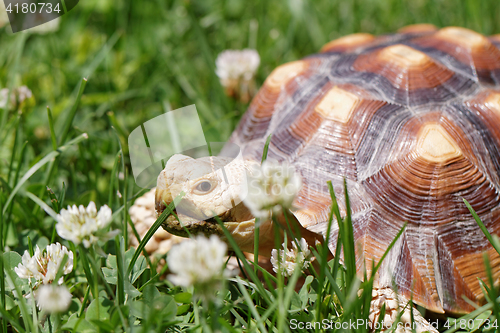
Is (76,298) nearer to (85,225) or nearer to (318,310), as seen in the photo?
(85,225)

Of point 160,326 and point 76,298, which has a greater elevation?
point 160,326

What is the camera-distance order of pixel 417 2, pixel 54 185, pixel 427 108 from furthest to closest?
pixel 417 2 < pixel 54 185 < pixel 427 108

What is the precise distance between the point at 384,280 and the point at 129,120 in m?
1.88

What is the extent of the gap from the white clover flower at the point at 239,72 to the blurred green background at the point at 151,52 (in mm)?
104

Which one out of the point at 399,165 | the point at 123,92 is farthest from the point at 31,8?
the point at 399,165

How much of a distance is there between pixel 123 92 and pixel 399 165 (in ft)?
6.54

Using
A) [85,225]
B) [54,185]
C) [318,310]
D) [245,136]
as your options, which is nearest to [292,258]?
[318,310]

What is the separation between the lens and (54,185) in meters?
2.00

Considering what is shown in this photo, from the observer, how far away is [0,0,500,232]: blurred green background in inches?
95.3

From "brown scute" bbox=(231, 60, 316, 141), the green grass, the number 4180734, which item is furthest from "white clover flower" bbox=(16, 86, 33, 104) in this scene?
"brown scute" bbox=(231, 60, 316, 141)

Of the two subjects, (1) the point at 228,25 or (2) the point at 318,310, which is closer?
(2) the point at 318,310

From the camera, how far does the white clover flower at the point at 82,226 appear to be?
96 cm

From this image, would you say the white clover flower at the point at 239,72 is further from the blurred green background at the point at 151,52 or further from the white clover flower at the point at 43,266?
the white clover flower at the point at 43,266

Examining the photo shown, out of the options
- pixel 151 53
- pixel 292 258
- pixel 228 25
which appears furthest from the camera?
pixel 228 25
